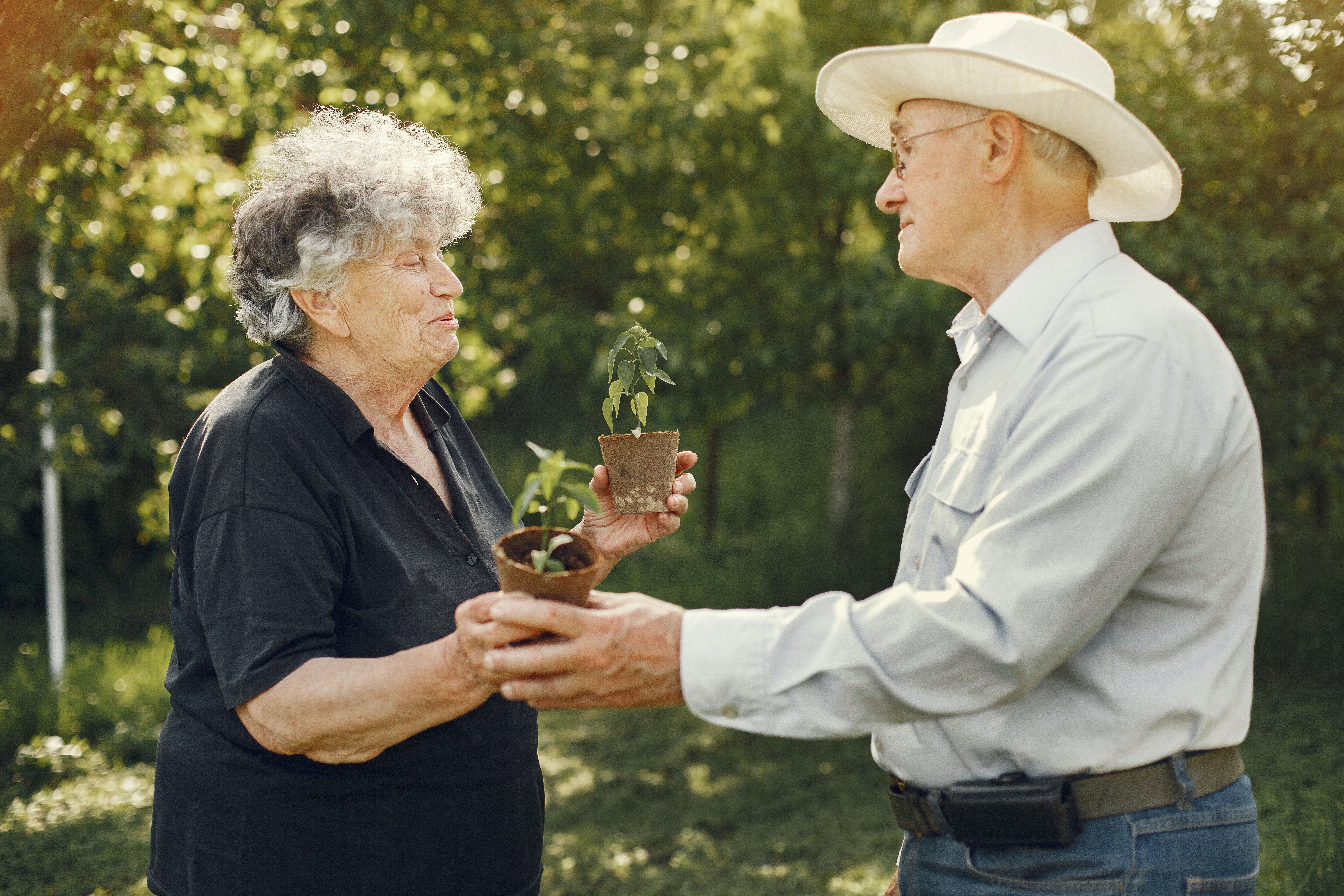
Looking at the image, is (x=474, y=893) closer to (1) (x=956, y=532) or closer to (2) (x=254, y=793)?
(2) (x=254, y=793)

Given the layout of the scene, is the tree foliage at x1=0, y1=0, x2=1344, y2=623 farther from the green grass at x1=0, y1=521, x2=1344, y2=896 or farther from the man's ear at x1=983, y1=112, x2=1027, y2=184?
the man's ear at x1=983, y1=112, x2=1027, y2=184

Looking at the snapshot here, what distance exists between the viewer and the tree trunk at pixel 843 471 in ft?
23.4

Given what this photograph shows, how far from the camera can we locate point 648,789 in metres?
5.20

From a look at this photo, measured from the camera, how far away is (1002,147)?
5.89ft

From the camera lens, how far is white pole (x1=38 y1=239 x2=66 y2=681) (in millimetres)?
5574

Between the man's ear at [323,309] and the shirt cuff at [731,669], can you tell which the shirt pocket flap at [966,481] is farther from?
the man's ear at [323,309]

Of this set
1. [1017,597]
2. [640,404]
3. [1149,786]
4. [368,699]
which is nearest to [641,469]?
[640,404]

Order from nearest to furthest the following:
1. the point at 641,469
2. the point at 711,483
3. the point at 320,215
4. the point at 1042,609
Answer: the point at 1042,609
the point at 320,215
the point at 641,469
the point at 711,483

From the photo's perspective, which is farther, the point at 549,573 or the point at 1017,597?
the point at 549,573

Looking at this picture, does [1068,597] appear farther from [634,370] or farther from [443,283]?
[443,283]

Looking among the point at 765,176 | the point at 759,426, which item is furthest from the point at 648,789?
the point at 759,426

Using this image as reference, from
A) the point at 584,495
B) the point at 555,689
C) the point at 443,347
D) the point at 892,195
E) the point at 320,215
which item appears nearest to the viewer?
the point at 555,689

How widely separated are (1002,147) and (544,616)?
114 centimetres

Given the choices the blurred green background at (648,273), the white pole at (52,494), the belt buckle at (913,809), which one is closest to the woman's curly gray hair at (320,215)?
the belt buckle at (913,809)
